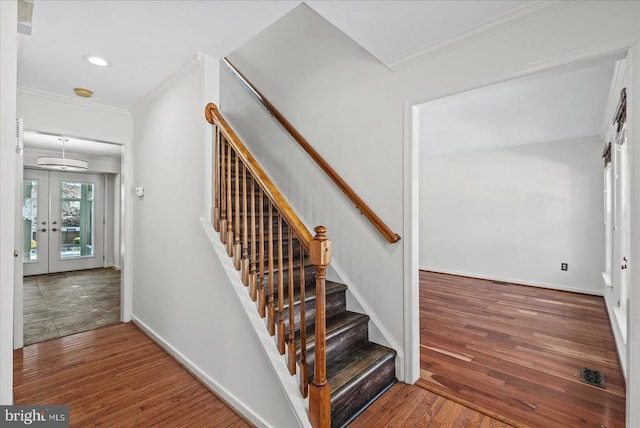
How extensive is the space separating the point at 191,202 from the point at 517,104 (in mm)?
3515

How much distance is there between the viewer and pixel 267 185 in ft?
5.90

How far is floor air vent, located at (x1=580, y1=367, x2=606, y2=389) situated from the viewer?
2137mm

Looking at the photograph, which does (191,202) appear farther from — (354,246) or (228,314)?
(354,246)

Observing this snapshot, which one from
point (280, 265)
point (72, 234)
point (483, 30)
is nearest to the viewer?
point (280, 265)

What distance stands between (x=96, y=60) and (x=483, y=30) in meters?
2.76

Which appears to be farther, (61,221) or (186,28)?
(61,221)

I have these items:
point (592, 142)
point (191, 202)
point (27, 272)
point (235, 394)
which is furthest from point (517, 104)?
point (27, 272)

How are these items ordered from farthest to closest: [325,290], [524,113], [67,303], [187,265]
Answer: [67,303]
[524,113]
[187,265]
[325,290]

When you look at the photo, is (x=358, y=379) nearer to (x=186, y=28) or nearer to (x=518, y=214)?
(x=186, y=28)

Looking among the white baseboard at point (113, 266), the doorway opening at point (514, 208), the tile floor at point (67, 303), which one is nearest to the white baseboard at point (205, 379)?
the tile floor at point (67, 303)

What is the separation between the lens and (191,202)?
2.39 m

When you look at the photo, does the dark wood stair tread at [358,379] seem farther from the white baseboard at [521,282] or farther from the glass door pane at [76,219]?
the glass door pane at [76,219]

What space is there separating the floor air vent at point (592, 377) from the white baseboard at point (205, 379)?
2.27 meters

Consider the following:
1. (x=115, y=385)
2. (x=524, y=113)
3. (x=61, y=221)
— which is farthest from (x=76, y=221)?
(x=524, y=113)
